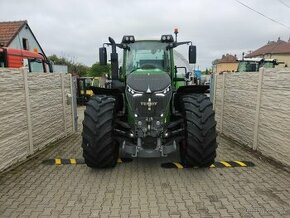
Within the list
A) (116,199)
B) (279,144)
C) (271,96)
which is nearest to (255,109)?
(271,96)

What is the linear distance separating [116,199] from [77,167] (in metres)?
1.58

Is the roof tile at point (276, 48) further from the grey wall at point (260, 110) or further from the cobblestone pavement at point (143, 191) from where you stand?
the cobblestone pavement at point (143, 191)

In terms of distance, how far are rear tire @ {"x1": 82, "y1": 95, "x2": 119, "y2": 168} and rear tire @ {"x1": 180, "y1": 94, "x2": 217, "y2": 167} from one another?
4.28 feet

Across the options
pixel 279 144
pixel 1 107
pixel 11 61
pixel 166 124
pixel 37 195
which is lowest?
pixel 37 195

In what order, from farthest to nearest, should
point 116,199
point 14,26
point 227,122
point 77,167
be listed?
1. point 14,26
2. point 227,122
3. point 77,167
4. point 116,199

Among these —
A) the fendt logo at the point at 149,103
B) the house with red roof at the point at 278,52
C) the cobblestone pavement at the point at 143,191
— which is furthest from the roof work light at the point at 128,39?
the house with red roof at the point at 278,52

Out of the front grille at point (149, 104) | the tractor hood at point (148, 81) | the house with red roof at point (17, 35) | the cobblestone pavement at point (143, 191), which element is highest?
the house with red roof at point (17, 35)

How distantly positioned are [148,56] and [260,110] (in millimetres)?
2772

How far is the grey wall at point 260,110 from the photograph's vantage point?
17.6 feet

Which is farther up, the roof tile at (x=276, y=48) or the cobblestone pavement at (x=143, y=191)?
the roof tile at (x=276, y=48)

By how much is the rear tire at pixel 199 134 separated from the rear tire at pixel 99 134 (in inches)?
51.4

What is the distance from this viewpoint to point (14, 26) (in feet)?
66.8

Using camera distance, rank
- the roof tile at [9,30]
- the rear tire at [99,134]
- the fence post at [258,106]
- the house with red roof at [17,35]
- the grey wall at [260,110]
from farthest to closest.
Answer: the house with red roof at [17,35] → the roof tile at [9,30] → the fence post at [258,106] → the grey wall at [260,110] → the rear tire at [99,134]

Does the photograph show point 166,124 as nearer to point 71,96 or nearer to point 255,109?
point 255,109
